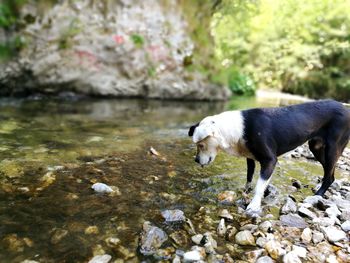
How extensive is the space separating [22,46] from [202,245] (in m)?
12.1

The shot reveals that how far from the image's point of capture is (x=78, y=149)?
22.5ft

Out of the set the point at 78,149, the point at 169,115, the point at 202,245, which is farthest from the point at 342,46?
the point at 202,245

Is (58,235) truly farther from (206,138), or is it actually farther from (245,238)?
(206,138)

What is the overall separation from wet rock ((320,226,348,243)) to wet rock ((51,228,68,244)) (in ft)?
9.44

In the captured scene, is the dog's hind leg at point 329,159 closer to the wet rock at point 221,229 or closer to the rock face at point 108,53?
the wet rock at point 221,229

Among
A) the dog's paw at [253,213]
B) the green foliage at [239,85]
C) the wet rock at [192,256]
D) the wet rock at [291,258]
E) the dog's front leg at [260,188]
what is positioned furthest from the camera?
the green foliage at [239,85]

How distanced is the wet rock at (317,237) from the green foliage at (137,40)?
12805 mm

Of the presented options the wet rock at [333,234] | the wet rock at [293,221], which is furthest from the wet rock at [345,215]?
the wet rock at [293,221]

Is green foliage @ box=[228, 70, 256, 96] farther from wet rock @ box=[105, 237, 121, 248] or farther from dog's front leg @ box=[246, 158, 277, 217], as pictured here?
wet rock @ box=[105, 237, 121, 248]

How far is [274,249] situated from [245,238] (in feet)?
1.06

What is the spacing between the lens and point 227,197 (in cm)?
493

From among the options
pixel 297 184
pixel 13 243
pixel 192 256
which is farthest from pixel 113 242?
pixel 297 184

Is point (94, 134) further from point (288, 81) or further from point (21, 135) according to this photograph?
point (288, 81)

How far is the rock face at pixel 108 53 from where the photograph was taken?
13328mm
